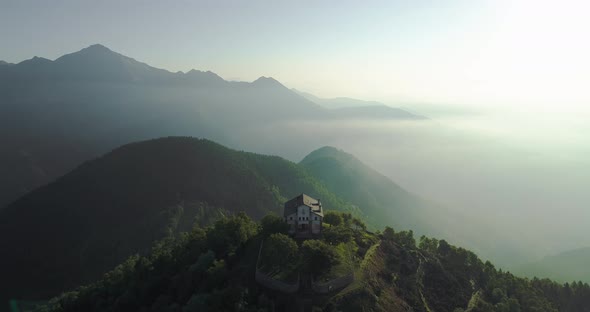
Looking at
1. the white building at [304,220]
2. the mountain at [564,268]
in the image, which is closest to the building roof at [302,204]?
the white building at [304,220]

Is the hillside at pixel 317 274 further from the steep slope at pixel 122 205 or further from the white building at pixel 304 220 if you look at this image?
the steep slope at pixel 122 205

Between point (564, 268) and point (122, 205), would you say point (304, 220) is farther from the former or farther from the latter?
point (564, 268)

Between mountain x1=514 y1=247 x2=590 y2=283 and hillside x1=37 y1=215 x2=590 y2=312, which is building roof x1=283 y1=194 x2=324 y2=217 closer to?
hillside x1=37 y1=215 x2=590 y2=312

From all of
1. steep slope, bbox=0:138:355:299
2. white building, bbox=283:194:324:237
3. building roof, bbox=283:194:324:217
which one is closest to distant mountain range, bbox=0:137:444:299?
steep slope, bbox=0:138:355:299

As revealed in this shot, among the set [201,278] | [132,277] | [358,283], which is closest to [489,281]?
[358,283]

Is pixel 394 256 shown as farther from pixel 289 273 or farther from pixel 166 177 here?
pixel 166 177
